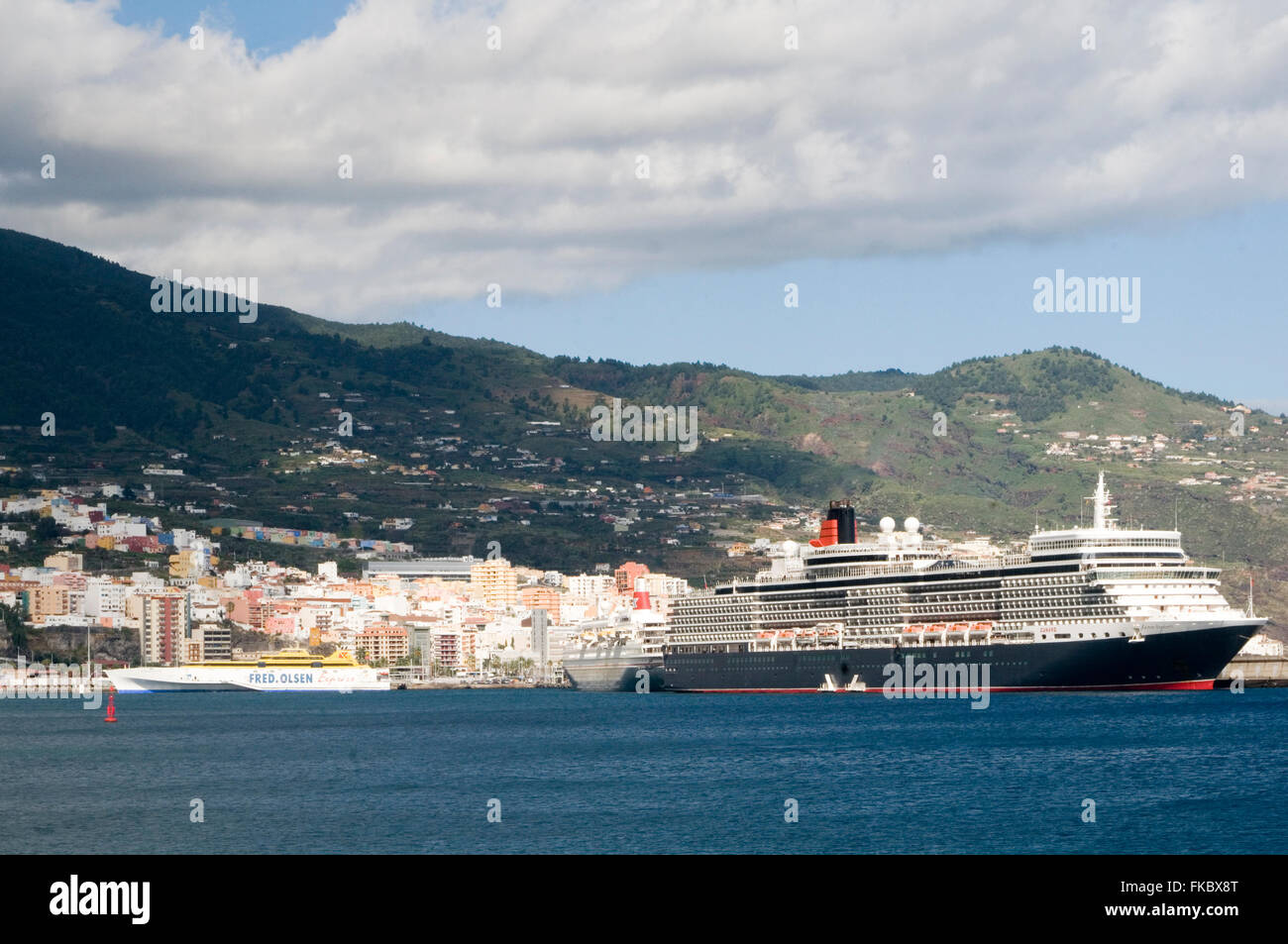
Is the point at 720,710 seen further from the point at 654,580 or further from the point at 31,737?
the point at 654,580

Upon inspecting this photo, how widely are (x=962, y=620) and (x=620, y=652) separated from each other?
100 ft

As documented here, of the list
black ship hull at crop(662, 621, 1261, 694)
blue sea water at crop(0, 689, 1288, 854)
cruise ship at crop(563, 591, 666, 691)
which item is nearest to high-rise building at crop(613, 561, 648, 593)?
cruise ship at crop(563, 591, 666, 691)

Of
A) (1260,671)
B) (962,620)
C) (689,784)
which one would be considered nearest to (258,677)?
(962,620)

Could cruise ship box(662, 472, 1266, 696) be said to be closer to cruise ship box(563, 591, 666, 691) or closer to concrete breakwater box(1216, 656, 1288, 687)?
cruise ship box(563, 591, 666, 691)

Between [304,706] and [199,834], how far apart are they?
2925 inches

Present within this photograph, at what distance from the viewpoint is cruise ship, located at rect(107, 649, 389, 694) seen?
141875mm

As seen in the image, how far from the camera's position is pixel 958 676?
8856cm

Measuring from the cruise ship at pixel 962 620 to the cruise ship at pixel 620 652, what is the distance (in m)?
1.68

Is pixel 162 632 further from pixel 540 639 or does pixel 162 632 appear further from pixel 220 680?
pixel 540 639

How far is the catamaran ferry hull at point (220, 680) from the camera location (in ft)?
465

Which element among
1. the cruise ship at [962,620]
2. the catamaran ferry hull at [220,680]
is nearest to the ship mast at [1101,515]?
the cruise ship at [962,620]

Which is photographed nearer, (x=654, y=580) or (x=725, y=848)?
(x=725, y=848)
